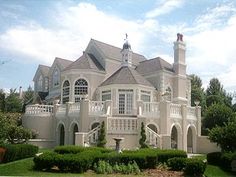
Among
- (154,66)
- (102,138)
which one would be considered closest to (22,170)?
(102,138)

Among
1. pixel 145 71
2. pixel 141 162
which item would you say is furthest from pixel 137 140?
pixel 145 71

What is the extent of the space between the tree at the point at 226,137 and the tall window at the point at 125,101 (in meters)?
12.2

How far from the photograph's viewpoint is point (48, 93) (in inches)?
2071

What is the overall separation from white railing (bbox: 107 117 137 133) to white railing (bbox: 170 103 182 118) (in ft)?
14.5

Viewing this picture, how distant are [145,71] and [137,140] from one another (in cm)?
1562

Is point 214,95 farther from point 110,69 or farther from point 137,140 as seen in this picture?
point 137,140

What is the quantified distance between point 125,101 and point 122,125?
630 cm

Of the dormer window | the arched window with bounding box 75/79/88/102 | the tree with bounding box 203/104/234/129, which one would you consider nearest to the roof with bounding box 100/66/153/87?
the arched window with bounding box 75/79/88/102

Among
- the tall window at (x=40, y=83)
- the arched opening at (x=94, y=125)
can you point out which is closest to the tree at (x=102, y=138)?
the arched opening at (x=94, y=125)

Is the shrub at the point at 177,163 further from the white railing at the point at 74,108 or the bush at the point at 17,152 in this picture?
the white railing at the point at 74,108

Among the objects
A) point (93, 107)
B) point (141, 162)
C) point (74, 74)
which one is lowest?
point (141, 162)

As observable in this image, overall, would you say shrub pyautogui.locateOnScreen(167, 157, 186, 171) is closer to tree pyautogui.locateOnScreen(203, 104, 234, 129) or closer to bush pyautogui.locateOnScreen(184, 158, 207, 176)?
bush pyautogui.locateOnScreen(184, 158, 207, 176)

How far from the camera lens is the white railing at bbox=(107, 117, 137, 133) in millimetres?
32312

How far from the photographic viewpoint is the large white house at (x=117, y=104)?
107ft
